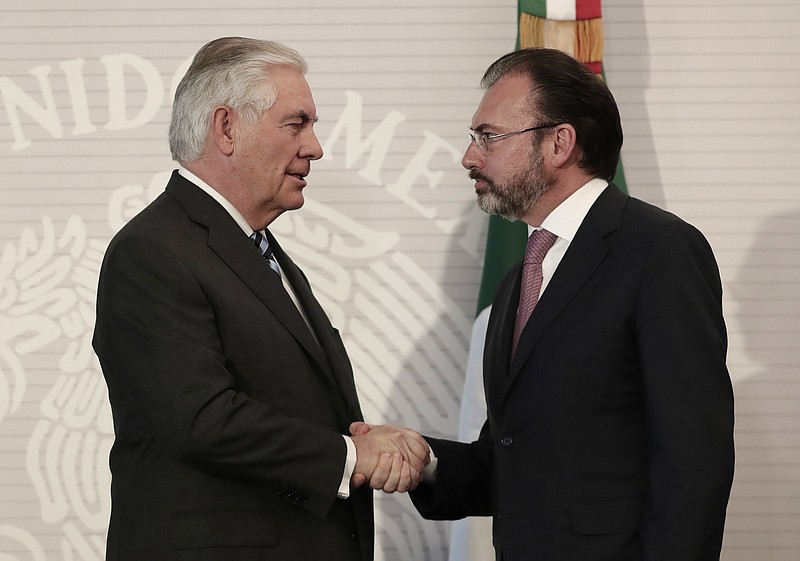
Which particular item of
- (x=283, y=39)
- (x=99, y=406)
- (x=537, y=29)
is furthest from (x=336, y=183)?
(x=99, y=406)

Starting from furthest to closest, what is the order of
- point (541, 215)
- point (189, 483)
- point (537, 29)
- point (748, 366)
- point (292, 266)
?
point (748, 366)
point (537, 29)
point (292, 266)
point (541, 215)
point (189, 483)

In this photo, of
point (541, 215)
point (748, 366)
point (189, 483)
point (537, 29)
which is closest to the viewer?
point (189, 483)

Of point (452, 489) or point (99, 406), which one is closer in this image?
point (452, 489)

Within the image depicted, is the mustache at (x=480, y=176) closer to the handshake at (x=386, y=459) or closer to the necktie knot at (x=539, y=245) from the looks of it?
the necktie knot at (x=539, y=245)

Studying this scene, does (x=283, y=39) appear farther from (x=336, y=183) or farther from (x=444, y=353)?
(x=444, y=353)

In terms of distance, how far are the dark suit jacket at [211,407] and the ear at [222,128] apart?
0.20 meters

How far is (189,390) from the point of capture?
77.4 inches

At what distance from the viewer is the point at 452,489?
248cm

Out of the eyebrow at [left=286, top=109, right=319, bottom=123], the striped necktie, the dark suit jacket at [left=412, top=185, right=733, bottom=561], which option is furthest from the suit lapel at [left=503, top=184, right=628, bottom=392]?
the eyebrow at [left=286, top=109, right=319, bottom=123]

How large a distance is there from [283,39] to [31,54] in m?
0.98

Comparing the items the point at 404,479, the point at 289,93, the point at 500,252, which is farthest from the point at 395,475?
the point at 500,252

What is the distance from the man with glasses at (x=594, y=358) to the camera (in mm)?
1894

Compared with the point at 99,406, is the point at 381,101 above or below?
above

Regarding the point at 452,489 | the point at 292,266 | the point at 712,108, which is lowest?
the point at 452,489
